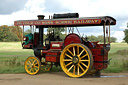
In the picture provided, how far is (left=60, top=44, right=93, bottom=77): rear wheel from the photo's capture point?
8258mm

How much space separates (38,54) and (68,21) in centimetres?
243

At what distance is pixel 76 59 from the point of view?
8547 mm

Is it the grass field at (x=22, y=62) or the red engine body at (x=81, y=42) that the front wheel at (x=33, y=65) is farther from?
the grass field at (x=22, y=62)

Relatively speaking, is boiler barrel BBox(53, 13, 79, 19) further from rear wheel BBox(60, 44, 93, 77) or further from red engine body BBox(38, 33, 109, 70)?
rear wheel BBox(60, 44, 93, 77)

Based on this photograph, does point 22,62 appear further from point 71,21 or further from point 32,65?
point 71,21

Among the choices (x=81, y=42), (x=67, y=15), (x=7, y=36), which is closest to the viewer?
(x=81, y=42)

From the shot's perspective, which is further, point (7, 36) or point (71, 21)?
point (7, 36)

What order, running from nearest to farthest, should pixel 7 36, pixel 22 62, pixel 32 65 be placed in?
pixel 32 65
pixel 22 62
pixel 7 36

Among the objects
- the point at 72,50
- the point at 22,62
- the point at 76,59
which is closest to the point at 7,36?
the point at 22,62

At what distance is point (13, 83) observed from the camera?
7.66 metres

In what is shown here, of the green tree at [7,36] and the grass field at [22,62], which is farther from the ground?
the green tree at [7,36]

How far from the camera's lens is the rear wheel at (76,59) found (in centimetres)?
826

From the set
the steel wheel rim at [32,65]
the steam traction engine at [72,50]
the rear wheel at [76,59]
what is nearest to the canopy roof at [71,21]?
the steam traction engine at [72,50]

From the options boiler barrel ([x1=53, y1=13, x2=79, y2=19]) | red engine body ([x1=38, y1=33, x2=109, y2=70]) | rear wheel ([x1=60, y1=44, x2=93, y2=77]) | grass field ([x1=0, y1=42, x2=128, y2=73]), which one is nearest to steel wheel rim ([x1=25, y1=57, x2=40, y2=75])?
red engine body ([x1=38, y1=33, x2=109, y2=70])
